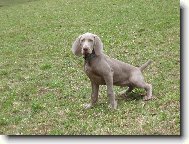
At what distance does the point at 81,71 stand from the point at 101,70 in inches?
261

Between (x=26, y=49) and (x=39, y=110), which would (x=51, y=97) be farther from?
(x=26, y=49)

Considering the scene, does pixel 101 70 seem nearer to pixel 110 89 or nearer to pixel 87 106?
pixel 110 89

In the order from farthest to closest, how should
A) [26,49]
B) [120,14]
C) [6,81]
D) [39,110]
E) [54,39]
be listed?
[120,14] → [54,39] → [26,49] → [6,81] → [39,110]

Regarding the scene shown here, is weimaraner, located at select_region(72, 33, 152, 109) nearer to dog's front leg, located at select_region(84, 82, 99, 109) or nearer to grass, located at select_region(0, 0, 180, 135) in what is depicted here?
dog's front leg, located at select_region(84, 82, 99, 109)

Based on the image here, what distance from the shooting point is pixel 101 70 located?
13180 mm

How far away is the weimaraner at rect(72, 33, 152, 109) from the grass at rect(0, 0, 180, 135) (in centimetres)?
53

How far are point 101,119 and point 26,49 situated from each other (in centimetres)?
1502

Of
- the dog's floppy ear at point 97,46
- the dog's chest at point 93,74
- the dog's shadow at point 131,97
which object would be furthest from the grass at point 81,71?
the dog's floppy ear at point 97,46

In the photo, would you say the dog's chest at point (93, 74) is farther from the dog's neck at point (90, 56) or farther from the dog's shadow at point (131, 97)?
the dog's shadow at point (131, 97)

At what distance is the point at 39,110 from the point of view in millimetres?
14766

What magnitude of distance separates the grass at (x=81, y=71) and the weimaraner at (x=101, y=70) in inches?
20.9

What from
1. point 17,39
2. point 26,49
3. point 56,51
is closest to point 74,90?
point 56,51

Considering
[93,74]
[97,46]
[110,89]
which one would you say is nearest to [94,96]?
[110,89]

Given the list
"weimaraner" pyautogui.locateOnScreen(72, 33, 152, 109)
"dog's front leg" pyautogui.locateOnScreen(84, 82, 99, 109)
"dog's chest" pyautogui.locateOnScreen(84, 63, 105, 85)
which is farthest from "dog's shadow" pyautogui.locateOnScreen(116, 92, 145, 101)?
"dog's chest" pyautogui.locateOnScreen(84, 63, 105, 85)
